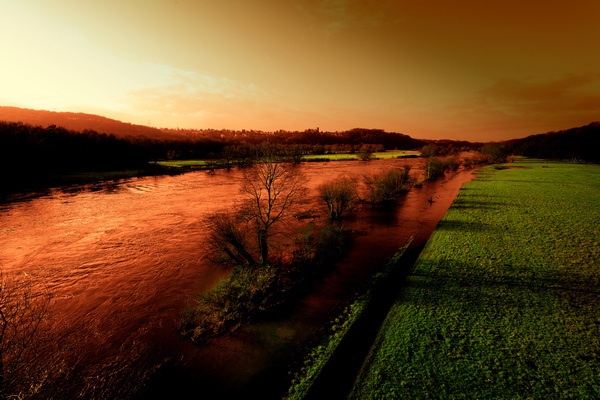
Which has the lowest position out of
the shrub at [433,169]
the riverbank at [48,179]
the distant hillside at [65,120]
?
the riverbank at [48,179]

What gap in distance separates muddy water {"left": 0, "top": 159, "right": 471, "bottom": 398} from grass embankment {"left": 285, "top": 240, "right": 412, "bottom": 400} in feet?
3.03

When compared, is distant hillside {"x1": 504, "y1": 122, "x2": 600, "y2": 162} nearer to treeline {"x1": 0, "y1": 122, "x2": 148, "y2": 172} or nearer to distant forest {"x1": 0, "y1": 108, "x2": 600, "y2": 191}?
distant forest {"x1": 0, "y1": 108, "x2": 600, "y2": 191}

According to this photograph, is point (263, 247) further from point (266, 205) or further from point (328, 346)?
point (266, 205)

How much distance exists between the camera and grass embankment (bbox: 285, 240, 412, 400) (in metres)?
Result: 9.49

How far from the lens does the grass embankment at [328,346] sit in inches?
374

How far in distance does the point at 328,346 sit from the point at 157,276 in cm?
1634

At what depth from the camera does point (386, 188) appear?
1635 inches

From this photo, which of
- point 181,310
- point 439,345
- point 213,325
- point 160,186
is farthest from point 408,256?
point 160,186

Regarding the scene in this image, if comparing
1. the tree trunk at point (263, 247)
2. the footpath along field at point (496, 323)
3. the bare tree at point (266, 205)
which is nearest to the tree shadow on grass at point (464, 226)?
the footpath along field at point (496, 323)

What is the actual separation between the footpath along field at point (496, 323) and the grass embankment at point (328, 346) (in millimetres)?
1735

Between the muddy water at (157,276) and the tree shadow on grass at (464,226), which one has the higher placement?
the tree shadow on grass at (464,226)

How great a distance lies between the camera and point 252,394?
9703 mm

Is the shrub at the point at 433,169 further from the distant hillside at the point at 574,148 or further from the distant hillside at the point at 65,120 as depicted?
the distant hillside at the point at 65,120

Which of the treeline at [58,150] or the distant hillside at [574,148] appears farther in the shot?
the distant hillside at [574,148]
